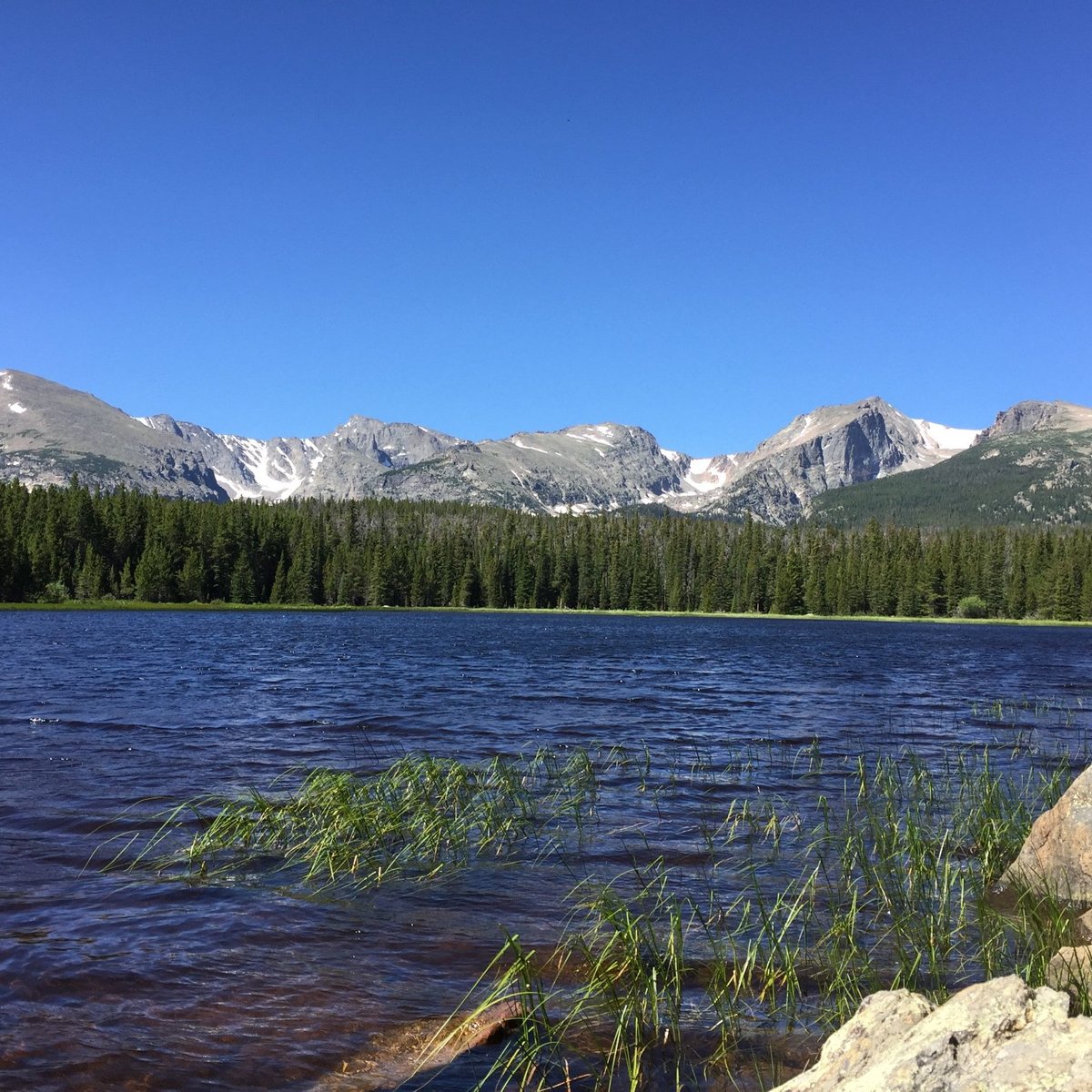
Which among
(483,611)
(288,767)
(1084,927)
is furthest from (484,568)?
(1084,927)

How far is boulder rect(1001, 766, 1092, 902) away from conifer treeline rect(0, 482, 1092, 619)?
148 meters

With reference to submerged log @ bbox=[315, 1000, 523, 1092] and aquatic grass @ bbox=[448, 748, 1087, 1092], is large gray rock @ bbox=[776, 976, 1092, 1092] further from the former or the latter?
submerged log @ bbox=[315, 1000, 523, 1092]

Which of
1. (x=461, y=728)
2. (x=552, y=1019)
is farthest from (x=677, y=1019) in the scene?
(x=461, y=728)

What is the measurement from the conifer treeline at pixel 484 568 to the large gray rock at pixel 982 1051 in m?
152

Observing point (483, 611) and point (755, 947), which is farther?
point (483, 611)

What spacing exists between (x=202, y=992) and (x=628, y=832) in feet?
28.4

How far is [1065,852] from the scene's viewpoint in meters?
12.6

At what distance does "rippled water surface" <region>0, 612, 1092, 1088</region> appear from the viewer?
9250mm

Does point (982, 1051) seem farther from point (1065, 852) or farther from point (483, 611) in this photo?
point (483, 611)

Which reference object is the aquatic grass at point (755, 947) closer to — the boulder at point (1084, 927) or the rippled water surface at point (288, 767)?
the boulder at point (1084, 927)

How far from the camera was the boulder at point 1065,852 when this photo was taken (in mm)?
12195

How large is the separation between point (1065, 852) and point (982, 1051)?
930 centimetres

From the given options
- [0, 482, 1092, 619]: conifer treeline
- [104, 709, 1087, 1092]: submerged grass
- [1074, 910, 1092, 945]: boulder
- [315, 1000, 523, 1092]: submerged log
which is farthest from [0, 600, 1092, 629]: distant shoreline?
[1074, 910, 1092, 945]: boulder

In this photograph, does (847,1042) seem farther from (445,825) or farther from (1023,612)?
(1023,612)
